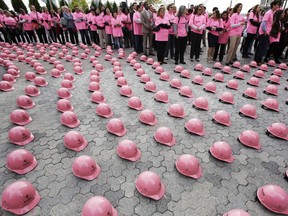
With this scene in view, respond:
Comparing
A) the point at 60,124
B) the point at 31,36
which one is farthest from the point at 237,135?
the point at 31,36

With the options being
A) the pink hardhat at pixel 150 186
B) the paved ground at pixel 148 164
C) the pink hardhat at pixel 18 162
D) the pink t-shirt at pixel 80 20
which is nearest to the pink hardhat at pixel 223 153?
the paved ground at pixel 148 164

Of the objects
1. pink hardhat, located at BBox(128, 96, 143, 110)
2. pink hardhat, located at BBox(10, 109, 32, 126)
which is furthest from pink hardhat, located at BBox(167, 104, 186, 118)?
pink hardhat, located at BBox(10, 109, 32, 126)

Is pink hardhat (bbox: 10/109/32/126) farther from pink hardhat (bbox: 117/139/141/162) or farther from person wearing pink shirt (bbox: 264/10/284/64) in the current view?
person wearing pink shirt (bbox: 264/10/284/64)

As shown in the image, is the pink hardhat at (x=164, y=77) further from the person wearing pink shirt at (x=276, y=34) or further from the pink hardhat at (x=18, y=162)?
the pink hardhat at (x=18, y=162)

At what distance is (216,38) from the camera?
25.9ft

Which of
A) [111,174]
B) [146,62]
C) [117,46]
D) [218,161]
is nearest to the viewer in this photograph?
[111,174]

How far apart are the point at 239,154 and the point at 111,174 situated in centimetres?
225

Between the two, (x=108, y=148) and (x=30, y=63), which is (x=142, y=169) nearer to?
(x=108, y=148)

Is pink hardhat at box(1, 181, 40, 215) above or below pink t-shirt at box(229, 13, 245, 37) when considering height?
below

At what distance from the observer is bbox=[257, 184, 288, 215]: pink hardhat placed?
2471 mm

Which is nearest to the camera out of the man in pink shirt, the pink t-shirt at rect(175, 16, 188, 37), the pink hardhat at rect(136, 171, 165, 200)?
the pink hardhat at rect(136, 171, 165, 200)

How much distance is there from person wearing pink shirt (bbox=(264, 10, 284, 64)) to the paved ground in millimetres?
3607

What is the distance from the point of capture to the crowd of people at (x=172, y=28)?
7329 millimetres

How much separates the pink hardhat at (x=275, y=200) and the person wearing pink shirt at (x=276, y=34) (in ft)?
22.5
